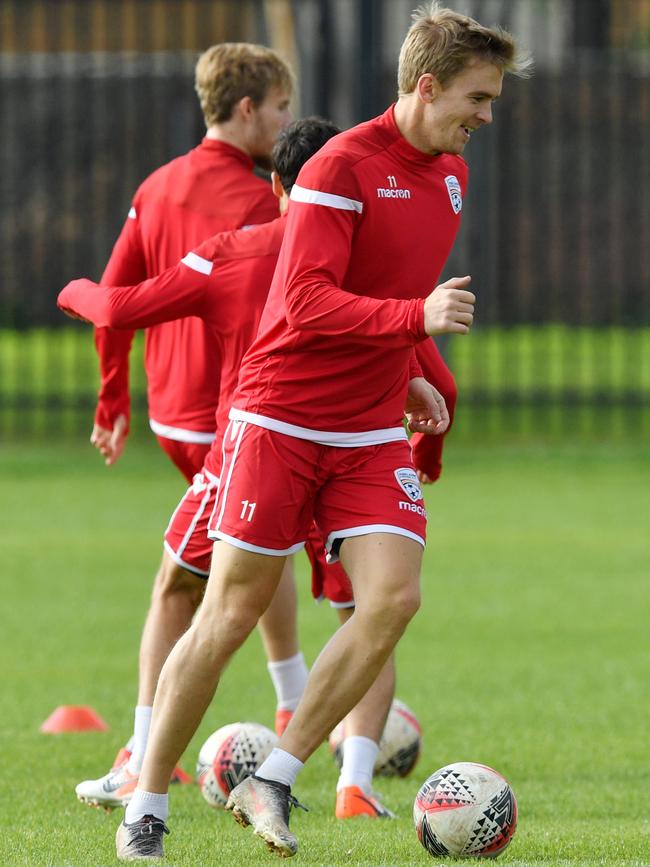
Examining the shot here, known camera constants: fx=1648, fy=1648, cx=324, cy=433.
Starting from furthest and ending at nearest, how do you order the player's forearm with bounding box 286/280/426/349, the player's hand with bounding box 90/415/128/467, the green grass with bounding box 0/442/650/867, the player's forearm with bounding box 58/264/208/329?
1. the player's hand with bounding box 90/415/128/467
2. the player's forearm with bounding box 58/264/208/329
3. the green grass with bounding box 0/442/650/867
4. the player's forearm with bounding box 286/280/426/349

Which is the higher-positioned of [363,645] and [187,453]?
[187,453]

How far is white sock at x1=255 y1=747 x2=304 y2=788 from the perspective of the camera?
4.71 metres

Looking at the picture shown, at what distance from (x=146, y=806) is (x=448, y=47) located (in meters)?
2.33

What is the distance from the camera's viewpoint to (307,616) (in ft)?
31.7

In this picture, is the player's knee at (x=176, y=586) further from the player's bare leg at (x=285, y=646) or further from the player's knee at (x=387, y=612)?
the player's knee at (x=387, y=612)

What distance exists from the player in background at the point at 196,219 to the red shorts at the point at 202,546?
0.25 m

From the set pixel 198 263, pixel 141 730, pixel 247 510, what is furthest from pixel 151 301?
A: pixel 141 730

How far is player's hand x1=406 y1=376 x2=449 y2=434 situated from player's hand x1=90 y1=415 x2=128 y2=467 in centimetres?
147

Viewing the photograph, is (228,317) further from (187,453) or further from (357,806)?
(357,806)

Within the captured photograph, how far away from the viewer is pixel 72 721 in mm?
7043

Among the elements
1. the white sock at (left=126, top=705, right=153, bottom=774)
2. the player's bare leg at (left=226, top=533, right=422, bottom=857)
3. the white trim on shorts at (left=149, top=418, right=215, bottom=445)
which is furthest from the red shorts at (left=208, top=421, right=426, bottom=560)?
the white sock at (left=126, top=705, right=153, bottom=774)

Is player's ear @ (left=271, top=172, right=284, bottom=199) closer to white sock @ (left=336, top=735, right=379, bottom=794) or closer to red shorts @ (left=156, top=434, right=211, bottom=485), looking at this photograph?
red shorts @ (left=156, top=434, right=211, bottom=485)

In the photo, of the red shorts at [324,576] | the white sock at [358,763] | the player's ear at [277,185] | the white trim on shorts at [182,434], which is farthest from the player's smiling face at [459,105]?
the white sock at [358,763]

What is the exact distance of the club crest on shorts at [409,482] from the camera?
490 cm
